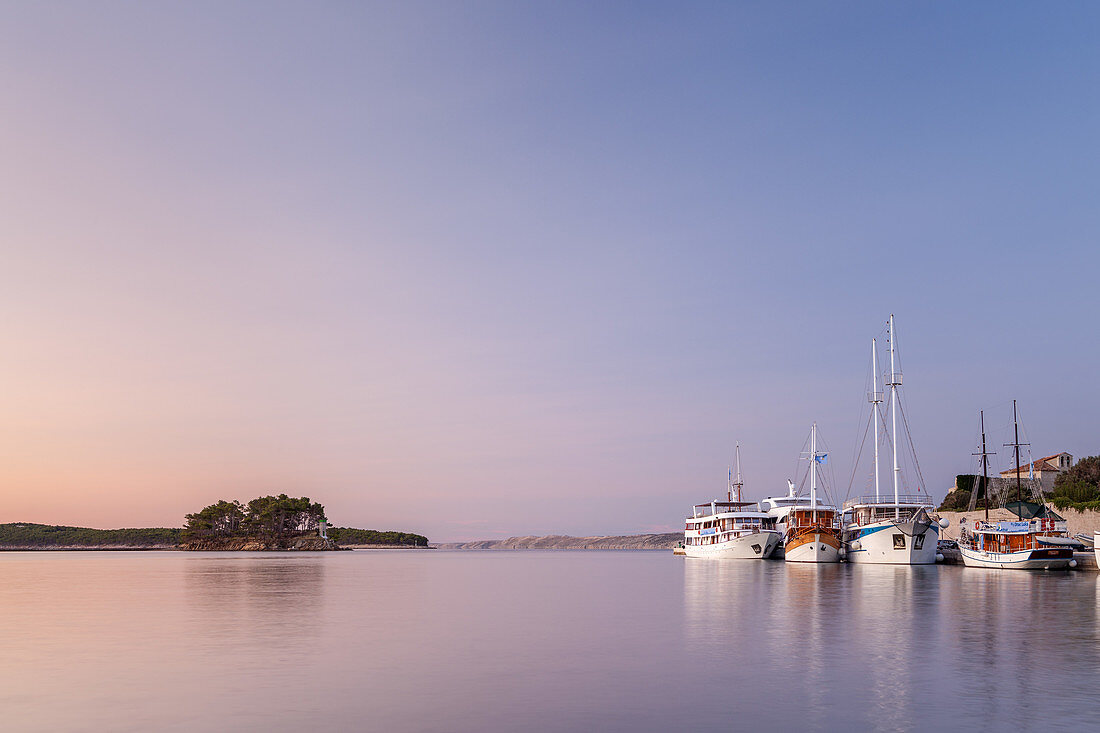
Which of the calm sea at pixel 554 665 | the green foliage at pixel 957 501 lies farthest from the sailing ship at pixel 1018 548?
the green foliage at pixel 957 501

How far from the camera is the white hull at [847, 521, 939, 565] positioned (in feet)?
277

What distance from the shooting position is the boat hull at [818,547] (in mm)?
91250

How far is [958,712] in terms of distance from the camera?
16500mm

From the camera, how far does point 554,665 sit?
22609 mm

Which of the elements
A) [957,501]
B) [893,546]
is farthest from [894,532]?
[957,501]

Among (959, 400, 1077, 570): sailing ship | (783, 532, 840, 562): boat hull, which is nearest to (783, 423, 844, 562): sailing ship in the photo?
(783, 532, 840, 562): boat hull

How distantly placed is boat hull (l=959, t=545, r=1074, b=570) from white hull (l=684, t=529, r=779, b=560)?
33020 millimetres

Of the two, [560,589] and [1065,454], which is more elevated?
[1065,454]

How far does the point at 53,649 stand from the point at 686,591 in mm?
37355

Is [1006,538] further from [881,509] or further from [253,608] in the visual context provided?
[253,608]

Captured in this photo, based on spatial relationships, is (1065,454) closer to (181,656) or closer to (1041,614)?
(1041,614)

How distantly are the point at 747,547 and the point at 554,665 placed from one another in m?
95.6

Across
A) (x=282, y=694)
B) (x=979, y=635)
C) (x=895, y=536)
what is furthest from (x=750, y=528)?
(x=282, y=694)

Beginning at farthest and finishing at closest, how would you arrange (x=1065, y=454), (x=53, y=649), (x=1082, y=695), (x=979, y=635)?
(x=1065, y=454), (x=979, y=635), (x=53, y=649), (x=1082, y=695)
